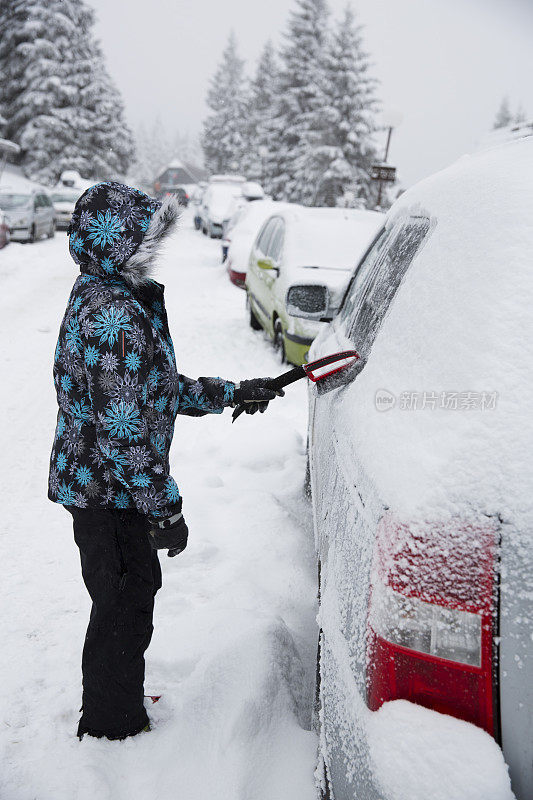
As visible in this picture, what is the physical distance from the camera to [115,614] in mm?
1933

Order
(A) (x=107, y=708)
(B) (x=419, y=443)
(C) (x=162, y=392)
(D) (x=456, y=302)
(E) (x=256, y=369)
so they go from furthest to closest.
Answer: (E) (x=256, y=369) < (A) (x=107, y=708) < (C) (x=162, y=392) < (D) (x=456, y=302) < (B) (x=419, y=443)

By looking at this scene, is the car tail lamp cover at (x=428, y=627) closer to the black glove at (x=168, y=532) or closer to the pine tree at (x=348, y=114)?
the black glove at (x=168, y=532)

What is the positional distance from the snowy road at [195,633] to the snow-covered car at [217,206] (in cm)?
1820

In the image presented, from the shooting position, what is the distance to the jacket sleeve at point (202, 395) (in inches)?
91.0

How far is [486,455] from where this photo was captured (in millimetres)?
1177

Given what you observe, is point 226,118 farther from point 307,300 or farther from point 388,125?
point 307,300

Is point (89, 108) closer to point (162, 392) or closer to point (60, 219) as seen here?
point (60, 219)

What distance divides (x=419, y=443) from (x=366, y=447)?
8.5 inches

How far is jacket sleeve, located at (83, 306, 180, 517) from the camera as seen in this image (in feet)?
5.40

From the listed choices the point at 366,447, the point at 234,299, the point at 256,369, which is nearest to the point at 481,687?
the point at 366,447

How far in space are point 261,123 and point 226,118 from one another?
41.2 ft

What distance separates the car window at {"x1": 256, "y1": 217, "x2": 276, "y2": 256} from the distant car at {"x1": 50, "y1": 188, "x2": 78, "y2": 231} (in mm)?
13377

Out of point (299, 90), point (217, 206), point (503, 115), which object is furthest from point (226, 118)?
point (503, 115)

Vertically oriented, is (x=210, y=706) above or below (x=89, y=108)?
below
